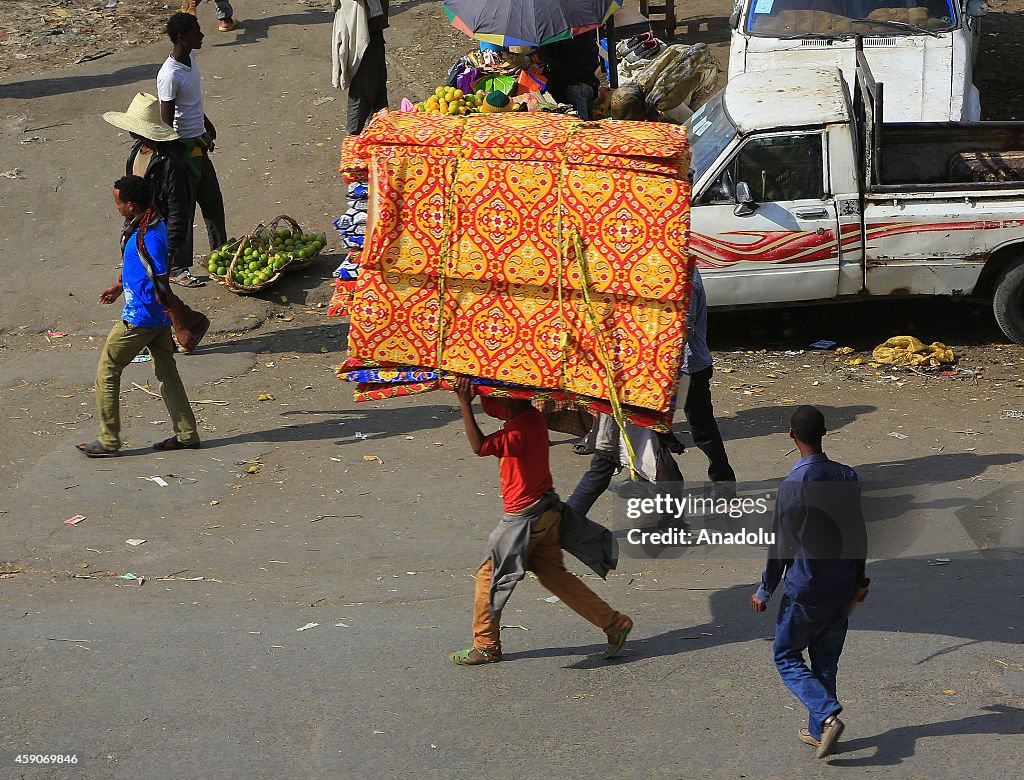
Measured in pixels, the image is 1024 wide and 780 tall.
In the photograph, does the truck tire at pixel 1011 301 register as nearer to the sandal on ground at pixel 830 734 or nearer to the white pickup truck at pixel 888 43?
the white pickup truck at pixel 888 43

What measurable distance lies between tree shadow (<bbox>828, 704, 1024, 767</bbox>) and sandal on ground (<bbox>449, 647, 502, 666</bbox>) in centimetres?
156

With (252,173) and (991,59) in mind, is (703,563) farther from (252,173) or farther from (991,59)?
(991,59)

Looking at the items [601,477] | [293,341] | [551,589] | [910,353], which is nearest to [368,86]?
[293,341]

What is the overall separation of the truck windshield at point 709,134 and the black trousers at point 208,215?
4.37 m

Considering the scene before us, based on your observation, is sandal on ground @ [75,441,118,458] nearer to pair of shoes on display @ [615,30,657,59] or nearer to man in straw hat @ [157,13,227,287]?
man in straw hat @ [157,13,227,287]

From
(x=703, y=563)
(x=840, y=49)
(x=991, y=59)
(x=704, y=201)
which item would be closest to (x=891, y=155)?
(x=840, y=49)

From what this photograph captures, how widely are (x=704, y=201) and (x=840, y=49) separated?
9.54ft

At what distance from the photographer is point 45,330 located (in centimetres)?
1041

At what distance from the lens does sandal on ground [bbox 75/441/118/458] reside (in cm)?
788

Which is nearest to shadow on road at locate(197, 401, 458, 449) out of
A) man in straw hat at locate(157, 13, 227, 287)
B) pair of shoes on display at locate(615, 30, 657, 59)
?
man in straw hat at locate(157, 13, 227, 287)

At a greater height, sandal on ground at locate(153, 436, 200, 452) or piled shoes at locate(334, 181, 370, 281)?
piled shoes at locate(334, 181, 370, 281)

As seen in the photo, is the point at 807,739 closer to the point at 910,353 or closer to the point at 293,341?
the point at 910,353

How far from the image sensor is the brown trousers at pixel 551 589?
17.0ft

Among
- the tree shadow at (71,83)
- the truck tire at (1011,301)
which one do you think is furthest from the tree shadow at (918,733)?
the tree shadow at (71,83)
